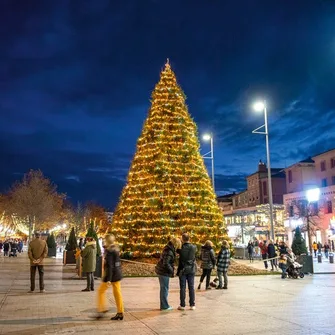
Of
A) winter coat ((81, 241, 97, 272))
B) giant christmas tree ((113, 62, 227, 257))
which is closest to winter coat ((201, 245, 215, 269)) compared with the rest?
winter coat ((81, 241, 97, 272))

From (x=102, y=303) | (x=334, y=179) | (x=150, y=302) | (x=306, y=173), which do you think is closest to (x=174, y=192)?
(x=150, y=302)

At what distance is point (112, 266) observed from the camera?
9.54 metres

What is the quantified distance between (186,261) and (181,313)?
1296 mm

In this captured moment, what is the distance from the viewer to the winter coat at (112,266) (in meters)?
9.45

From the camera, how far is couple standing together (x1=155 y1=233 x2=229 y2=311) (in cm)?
1053

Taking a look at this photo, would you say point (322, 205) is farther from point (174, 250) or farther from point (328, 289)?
point (174, 250)

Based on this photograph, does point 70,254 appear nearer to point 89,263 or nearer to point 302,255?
point 302,255

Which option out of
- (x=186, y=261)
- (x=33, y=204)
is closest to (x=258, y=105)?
(x=186, y=261)

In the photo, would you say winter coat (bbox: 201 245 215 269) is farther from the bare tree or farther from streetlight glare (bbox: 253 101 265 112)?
the bare tree

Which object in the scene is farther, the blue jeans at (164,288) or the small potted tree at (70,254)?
the small potted tree at (70,254)

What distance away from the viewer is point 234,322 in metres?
8.95

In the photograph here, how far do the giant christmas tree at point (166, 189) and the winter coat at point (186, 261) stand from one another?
12.5 meters

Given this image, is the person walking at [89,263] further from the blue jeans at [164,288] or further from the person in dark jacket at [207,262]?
the blue jeans at [164,288]

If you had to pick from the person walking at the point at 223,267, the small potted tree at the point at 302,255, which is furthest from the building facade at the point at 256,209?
the person walking at the point at 223,267
